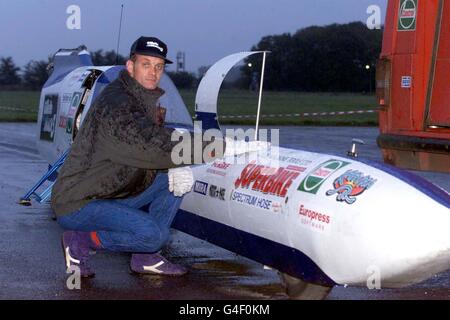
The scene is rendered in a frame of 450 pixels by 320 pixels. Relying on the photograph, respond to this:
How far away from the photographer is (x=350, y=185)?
5570mm

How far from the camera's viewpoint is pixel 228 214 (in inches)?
256

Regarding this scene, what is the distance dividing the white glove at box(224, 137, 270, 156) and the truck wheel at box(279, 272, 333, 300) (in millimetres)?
847

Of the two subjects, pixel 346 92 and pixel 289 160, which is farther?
pixel 346 92

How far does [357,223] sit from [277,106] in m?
42.5

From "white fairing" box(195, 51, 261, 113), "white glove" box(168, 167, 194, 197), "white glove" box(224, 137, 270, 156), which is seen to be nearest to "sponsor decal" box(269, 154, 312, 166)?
"white glove" box(224, 137, 270, 156)

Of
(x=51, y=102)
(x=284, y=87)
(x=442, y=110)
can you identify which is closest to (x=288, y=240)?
(x=442, y=110)

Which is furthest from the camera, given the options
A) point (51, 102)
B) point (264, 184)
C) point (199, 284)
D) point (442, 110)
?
point (51, 102)

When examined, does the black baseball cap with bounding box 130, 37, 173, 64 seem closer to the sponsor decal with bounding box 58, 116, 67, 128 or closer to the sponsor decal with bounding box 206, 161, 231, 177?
the sponsor decal with bounding box 206, 161, 231, 177

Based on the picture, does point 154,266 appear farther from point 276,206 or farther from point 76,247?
point 276,206

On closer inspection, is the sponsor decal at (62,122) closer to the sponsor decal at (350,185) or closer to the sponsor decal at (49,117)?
the sponsor decal at (49,117)

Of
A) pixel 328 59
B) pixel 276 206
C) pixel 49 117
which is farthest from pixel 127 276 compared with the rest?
pixel 328 59

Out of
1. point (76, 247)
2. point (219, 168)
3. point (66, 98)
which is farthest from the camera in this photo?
point (66, 98)

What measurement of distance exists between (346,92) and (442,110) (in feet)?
181
